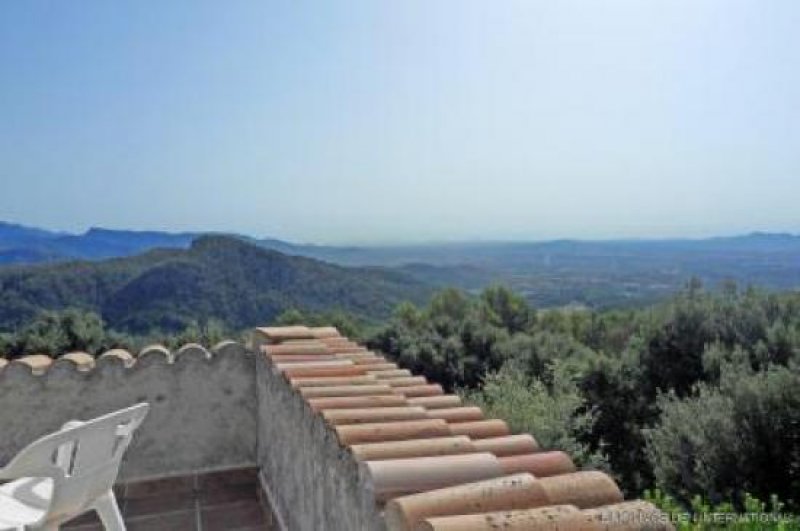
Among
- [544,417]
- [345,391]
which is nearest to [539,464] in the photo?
[345,391]

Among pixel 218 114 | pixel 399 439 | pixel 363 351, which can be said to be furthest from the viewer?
pixel 218 114

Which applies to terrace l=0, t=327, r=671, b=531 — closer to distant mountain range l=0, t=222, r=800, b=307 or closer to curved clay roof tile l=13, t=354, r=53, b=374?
curved clay roof tile l=13, t=354, r=53, b=374

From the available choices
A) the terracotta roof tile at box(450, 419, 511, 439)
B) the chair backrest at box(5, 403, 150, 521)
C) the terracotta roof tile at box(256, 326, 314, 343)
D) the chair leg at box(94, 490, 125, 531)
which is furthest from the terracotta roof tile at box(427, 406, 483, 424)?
the terracotta roof tile at box(256, 326, 314, 343)

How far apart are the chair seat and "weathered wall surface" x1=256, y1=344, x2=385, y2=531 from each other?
3.01 feet

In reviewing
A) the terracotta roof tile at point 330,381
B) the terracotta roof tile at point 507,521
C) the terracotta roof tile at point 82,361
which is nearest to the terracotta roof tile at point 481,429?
the terracotta roof tile at point 330,381

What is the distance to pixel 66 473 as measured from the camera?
234cm

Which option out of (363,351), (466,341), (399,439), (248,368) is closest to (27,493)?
(399,439)

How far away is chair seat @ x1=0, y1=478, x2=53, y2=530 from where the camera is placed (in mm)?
2340

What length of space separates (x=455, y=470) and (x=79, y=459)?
4.49 ft

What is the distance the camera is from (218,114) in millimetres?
22859

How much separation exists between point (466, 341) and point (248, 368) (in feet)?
45.4

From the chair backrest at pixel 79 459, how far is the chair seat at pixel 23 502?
0.22 feet

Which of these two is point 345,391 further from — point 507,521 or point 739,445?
point 739,445

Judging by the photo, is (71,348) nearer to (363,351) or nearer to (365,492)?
(363,351)
